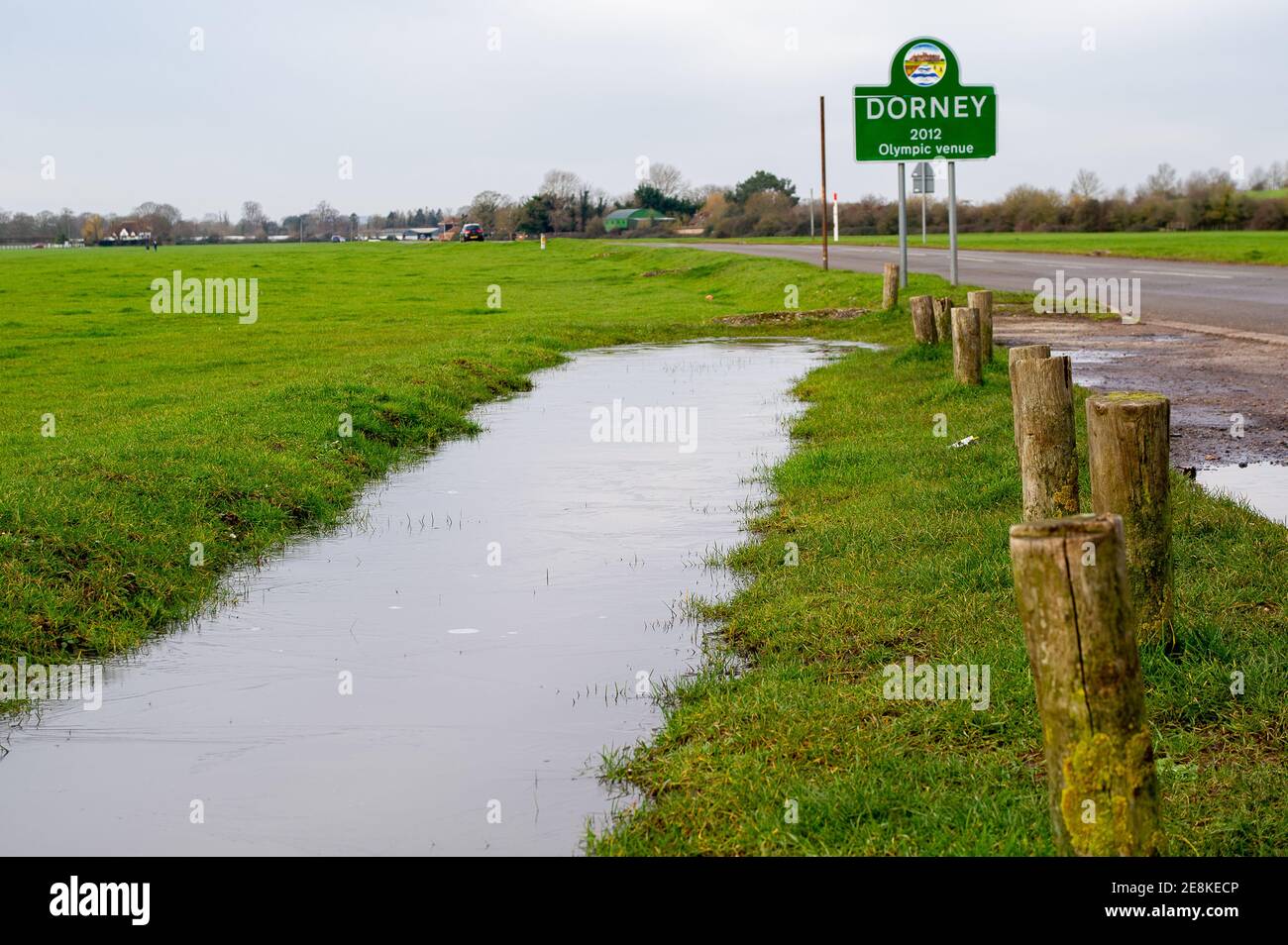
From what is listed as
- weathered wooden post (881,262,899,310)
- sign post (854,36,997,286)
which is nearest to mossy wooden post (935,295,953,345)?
sign post (854,36,997,286)

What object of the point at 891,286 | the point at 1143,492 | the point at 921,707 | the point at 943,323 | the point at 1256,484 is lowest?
the point at 921,707

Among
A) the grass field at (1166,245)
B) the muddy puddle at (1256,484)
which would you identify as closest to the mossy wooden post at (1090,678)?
the muddy puddle at (1256,484)

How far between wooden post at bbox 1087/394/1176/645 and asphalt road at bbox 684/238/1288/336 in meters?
14.2

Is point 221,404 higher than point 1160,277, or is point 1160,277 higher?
point 1160,277

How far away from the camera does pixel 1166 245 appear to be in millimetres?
46219

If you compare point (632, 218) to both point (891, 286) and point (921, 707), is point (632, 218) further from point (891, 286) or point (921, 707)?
point (921, 707)

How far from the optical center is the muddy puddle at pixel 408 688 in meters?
5.09

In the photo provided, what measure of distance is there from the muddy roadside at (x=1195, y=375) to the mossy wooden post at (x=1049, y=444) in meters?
3.30

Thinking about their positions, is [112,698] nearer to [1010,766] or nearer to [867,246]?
[1010,766]

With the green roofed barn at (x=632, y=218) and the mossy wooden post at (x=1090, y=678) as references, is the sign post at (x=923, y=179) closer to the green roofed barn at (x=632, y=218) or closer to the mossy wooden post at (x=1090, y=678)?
the mossy wooden post at (x=1090, y=678)

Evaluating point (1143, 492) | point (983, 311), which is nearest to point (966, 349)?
point (983, 311)

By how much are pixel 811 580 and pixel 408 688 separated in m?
2.36

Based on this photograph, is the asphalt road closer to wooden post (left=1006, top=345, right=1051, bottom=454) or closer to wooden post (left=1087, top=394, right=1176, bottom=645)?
wooden post (left=1006, top=345, right=1051, bottom=454)
